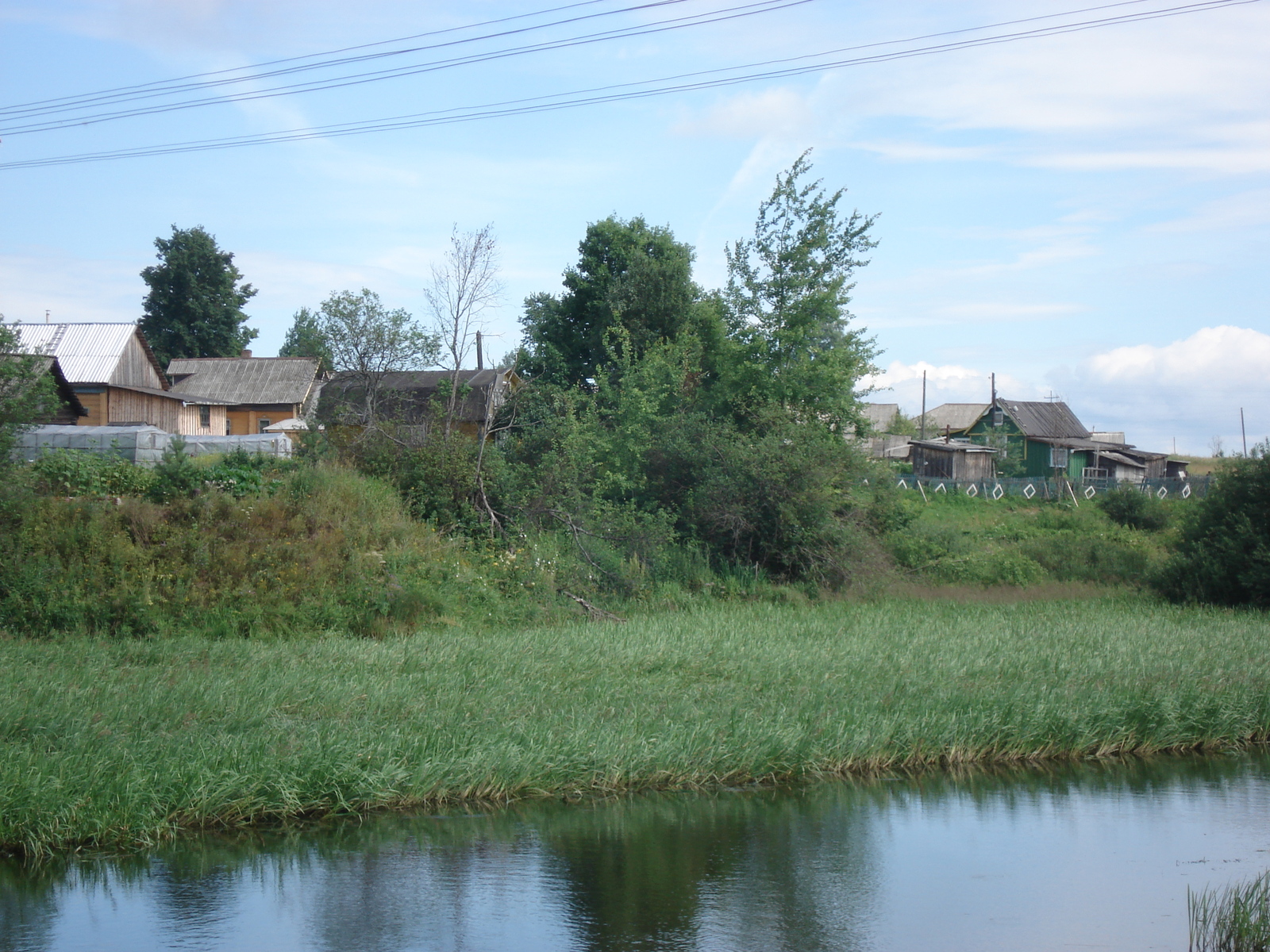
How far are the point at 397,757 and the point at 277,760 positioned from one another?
1.18m

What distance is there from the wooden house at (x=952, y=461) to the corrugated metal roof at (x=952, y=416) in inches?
755

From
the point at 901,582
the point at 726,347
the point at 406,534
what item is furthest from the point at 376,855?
the point at 726,347

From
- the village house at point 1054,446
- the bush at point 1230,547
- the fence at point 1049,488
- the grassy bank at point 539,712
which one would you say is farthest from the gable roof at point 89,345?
the village house at point 1054,446

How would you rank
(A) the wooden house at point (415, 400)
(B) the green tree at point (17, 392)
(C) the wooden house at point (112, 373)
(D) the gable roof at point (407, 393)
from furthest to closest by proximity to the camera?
(C) the wooden house at point (112, 373)
(D) the gable roof at point (407, 393)
(A) the wooden house at point (415, 400)
(B) the green tree at point (17, 392)

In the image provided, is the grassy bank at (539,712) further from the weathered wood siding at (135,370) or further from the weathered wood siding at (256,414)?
the weathered wood siding at (256,414)

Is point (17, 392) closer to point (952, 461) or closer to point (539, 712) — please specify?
point (539, 712)

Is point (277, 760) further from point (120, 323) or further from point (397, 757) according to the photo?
point (120, 323)

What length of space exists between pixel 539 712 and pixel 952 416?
75737 mm

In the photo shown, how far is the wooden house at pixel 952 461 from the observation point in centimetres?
5491

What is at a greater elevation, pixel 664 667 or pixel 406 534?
pixel 406 534

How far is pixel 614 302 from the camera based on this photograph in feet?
129

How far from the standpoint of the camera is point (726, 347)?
31156 millimetres

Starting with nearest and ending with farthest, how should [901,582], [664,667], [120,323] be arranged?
[664,667], [901,582], [120,323]

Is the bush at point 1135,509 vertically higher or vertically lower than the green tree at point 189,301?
lower
